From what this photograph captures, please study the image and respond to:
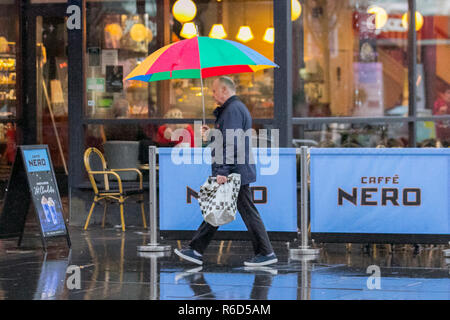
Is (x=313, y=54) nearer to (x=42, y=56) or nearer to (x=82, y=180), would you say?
(x=82, y=180)

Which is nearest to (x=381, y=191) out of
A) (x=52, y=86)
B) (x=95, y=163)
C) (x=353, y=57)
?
(x=353, y=57)

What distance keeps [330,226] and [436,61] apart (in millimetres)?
4600

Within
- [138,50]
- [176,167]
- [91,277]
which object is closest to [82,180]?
[138,50]

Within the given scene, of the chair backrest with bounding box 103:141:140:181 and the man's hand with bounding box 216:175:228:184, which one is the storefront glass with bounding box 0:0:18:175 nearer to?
the chair backrest with bounding box 103:141:140:181

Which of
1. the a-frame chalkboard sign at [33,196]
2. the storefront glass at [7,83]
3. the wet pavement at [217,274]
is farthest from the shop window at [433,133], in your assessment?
the storefront glass at [7,83]

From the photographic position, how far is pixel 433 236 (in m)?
9.55

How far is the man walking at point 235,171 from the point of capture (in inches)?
347

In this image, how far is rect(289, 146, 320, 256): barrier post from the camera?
9.72m

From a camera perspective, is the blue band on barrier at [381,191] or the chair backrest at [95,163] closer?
the blue band on barrier at [381,191]

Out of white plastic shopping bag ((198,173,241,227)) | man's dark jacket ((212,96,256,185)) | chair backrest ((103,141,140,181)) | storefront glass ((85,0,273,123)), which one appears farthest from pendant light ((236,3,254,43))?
white plastic shopping bag ((198,173,241,227))

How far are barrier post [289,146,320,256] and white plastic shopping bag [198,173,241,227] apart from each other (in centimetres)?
115

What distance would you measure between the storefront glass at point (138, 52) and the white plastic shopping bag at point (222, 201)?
4124mm

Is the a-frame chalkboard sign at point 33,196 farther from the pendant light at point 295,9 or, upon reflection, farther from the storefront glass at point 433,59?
the storefront glass at point 433,59

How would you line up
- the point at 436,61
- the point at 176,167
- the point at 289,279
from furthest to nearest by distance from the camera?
the point at 436,61 → the point at 176,167 → the point at 289,279
